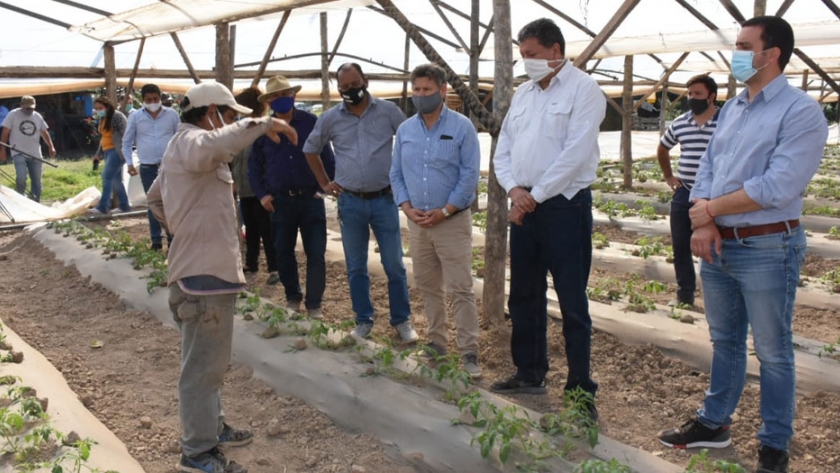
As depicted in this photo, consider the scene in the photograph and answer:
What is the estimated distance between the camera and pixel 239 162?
21.1 ft

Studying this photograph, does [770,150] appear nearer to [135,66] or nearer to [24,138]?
[135,66]

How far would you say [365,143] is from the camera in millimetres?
4727

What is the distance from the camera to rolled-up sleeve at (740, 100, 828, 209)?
282cm

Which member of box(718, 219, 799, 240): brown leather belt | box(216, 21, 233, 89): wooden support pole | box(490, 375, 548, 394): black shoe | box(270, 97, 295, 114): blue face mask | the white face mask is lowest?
box(490, 375, 548, 394): black shoe

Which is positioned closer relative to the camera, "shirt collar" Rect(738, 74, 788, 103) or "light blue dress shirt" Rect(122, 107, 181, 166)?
"shirt collar" Rect(738, 74, 788, 103)

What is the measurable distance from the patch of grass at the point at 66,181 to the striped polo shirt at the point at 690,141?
384 inches

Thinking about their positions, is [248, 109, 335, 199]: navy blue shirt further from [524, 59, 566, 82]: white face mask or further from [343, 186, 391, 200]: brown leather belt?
[524, 59, 566, 82]: white face mask

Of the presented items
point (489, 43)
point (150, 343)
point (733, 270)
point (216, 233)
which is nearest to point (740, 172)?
point (733, 270)

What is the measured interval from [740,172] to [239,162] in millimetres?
4456

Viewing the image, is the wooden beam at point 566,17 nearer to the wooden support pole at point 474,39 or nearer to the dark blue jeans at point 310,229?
the wooden support pole at point 474,39

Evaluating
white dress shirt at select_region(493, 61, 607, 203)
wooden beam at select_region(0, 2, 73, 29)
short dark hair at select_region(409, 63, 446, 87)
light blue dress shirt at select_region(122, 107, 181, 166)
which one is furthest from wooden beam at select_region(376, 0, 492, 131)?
wooden beam at select_region(0, 2, 73, 29)

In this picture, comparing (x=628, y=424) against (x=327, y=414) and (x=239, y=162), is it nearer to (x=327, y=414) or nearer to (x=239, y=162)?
(x=327, y=414)

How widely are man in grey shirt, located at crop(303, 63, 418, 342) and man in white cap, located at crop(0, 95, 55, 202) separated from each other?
704cm

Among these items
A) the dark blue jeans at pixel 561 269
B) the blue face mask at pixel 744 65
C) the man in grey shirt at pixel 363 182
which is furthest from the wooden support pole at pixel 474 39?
the blue face mask at pixel 744 65
